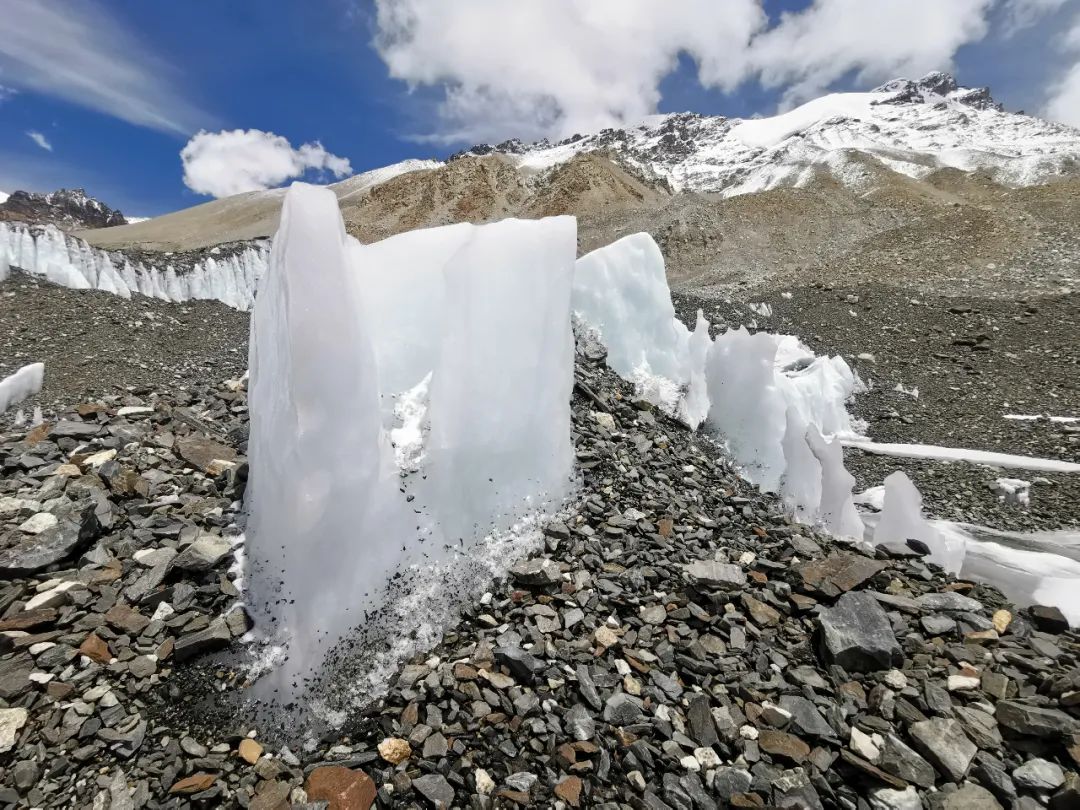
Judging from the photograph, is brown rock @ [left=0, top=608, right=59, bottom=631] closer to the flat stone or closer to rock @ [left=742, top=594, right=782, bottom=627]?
the flat stone

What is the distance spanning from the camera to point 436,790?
9.44 ft

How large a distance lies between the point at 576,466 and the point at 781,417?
5364 mm

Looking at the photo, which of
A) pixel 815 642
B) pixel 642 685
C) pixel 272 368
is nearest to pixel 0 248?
pixel 272 368

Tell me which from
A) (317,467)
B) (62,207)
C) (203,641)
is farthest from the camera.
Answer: (62,207)

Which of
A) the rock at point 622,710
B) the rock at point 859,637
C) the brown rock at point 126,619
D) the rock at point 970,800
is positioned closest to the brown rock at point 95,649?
the brown rock at point 126,619

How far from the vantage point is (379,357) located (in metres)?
5.09

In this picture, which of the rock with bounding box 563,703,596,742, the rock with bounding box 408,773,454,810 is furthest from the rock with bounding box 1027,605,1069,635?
the rock with bounding box 408,773,454,810

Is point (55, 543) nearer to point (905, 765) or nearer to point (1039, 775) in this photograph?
point (905, 765)

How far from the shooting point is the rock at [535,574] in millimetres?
4258

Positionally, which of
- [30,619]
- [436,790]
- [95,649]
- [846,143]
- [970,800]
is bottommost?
[970,800]

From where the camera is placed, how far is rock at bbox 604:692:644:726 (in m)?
3.27

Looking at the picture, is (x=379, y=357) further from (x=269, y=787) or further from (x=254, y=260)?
(x=254, y=260)

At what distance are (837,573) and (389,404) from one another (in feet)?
14.6

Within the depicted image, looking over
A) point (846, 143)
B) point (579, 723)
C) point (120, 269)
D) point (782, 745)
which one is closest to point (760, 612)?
point (782, 745)
